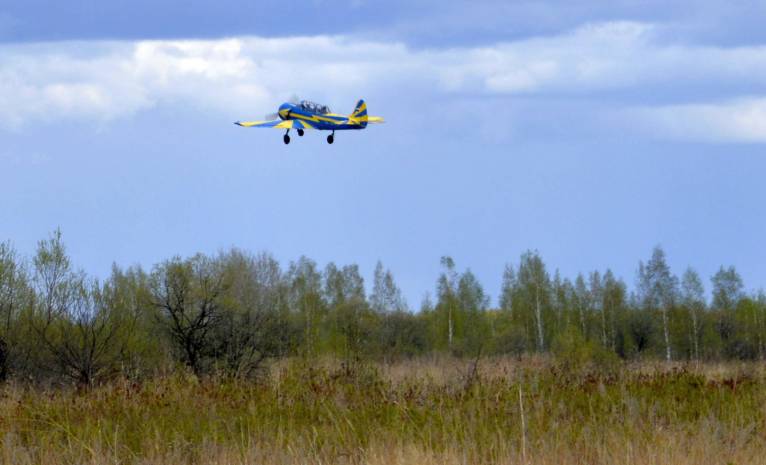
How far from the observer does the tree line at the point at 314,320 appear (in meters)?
23.6

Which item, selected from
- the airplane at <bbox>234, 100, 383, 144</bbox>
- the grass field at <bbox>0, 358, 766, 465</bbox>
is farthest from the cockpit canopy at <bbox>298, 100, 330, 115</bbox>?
the grass field at <bbox>0, 358, 766, 465</bbox>

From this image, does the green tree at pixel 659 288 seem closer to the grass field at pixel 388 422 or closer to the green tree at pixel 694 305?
the green tree at pixel 694 305

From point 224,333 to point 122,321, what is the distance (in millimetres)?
3465

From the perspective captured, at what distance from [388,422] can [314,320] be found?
5344 cm

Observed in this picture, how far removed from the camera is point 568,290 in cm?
7338

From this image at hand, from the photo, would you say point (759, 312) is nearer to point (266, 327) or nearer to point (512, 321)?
point (512, 321)

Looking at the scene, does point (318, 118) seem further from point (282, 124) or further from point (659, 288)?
point (659, 288)

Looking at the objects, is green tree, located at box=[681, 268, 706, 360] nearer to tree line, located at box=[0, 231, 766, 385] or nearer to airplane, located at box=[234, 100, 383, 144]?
tree line, located at box=[0, 231, 766, 385]

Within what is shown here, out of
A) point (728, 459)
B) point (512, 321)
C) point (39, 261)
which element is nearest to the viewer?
point (728, 459)

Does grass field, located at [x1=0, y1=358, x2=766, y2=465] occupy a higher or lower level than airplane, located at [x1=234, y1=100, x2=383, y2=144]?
lower

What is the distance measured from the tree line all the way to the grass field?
168 cm

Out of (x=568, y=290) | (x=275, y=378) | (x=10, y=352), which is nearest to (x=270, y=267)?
(x=568, y=290)

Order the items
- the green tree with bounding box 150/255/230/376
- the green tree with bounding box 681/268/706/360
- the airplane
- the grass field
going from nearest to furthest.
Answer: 1. the grass field
2. the green tree with bounding box 150/255/230/376
3. the airplane
4. the green tree with bounding box 681/268/706/360

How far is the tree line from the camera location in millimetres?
23578
